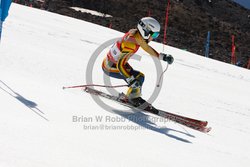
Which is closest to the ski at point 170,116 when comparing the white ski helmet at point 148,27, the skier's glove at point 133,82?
the skier's glove at point 133,82

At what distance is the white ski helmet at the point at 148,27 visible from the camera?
5.89 meters

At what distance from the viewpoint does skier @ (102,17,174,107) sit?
5.89 metres

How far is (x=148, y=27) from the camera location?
5.91 m

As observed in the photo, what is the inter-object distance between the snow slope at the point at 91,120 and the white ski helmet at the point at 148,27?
1295 mm

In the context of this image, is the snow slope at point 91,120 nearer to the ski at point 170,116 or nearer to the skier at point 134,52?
the ski at point 170,116

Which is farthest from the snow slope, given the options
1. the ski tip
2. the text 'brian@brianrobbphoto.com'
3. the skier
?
the skier

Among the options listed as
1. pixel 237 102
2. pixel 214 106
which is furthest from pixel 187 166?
pixel 237 102

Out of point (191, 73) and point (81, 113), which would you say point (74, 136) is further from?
point (191, 73)

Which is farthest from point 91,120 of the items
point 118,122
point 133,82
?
point 133,82

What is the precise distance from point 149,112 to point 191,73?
533cm

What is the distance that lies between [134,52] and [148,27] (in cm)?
49

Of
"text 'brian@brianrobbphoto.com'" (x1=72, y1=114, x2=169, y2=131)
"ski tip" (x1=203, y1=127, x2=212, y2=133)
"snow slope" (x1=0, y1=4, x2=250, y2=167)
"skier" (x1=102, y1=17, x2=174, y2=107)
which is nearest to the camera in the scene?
"snow slope" (x1=0, y1=4, x2=250, y2=167)

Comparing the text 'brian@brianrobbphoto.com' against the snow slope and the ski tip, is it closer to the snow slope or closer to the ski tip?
the snow slope

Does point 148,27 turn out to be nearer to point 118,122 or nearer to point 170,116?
point 170,116
